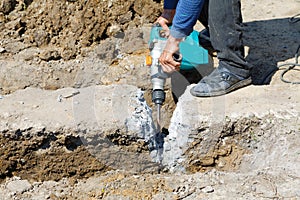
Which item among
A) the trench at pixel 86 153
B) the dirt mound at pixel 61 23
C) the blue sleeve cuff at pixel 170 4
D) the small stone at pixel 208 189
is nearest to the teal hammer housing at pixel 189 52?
the blue sleeve cuff at pixel 170 4

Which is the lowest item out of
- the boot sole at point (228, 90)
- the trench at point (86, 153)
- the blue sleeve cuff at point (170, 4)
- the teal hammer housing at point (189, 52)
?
the trench at point (86, 153)

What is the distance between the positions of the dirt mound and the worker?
0.81 meters

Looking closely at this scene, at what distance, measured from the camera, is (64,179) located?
286 cm

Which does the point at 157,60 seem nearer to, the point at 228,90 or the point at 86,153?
the point at 228,90

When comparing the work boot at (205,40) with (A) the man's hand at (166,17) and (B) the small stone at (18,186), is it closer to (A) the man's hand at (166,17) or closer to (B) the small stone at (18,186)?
(A) the man's hand at (166,17)

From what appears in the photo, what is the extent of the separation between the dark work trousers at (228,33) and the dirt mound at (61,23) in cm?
90

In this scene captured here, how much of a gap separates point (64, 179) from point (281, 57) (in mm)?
1742

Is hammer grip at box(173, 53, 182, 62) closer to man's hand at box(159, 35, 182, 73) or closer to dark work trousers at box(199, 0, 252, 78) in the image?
man's hand at box(159, 35, 182, 73)

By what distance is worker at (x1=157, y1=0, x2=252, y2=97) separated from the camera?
2846mm

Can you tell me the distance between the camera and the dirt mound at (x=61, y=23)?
362 centimetres

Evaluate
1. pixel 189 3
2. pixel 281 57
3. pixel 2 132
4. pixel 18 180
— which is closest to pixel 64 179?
pixel 18 180

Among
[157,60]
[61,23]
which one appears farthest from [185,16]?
[61,23]

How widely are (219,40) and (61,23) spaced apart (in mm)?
1248

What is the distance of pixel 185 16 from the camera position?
2.83 m
